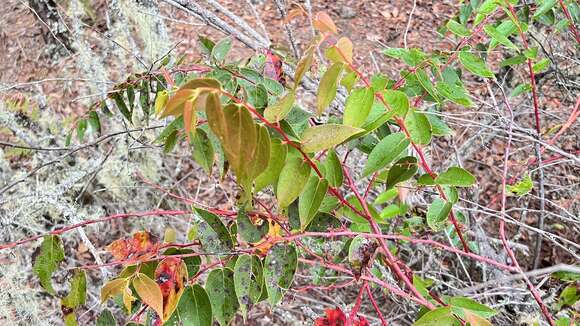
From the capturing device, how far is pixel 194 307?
682 millimetres

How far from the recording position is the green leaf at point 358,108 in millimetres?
684

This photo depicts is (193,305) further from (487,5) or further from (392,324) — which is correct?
(392,324)

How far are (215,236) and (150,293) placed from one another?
13cm

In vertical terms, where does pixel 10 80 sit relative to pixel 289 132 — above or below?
below

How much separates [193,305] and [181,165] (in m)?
1.75

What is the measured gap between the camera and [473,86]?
2424mm

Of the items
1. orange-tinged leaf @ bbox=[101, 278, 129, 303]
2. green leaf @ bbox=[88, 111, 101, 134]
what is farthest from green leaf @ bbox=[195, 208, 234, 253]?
green leaf @ bbox=[88, 111, 101, 134]

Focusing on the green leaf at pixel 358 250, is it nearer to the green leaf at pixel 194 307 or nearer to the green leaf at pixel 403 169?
the green leaf at pixel 403 169

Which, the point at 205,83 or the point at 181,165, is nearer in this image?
the point at 205,83

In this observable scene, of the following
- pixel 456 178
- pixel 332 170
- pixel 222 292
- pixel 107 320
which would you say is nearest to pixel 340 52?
pixel 332 170

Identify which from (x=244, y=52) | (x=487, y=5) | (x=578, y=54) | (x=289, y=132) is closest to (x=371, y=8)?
(x=244, y=52)

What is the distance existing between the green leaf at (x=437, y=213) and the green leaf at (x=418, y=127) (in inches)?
4.7

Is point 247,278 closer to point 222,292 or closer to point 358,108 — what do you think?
point 222,292

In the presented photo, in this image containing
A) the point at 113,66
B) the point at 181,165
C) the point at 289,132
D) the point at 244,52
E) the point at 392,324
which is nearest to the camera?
the point at 289,132
